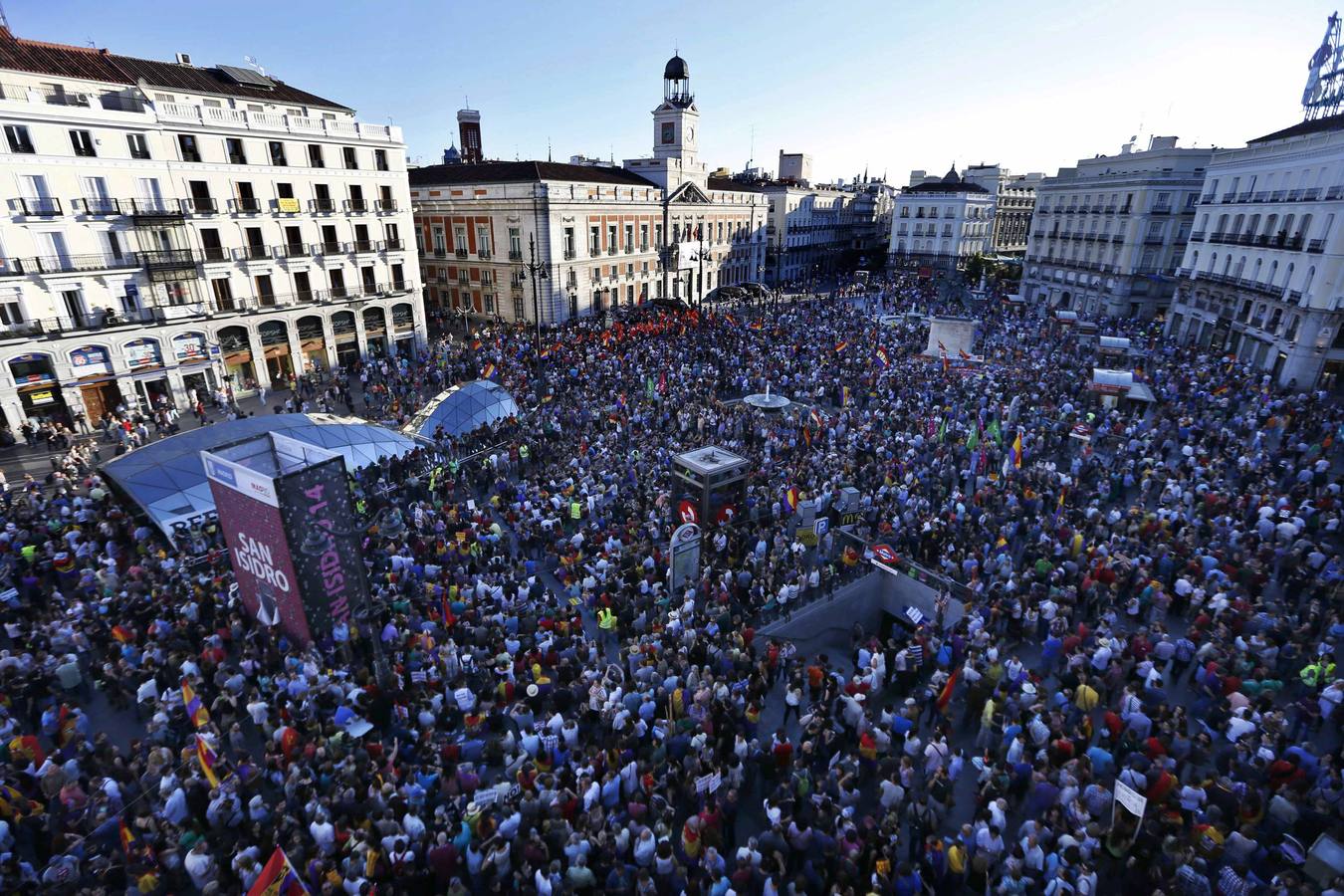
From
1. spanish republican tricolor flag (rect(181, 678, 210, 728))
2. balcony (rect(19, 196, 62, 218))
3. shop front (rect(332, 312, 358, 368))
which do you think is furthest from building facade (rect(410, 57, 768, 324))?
spanish republican tricolor flag (rect(181, 678, 210, 728))

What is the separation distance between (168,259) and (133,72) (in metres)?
9.51

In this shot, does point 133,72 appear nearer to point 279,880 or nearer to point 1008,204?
point 279,880

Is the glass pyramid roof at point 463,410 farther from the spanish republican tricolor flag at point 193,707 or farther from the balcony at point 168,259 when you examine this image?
the balcony at point 168,259

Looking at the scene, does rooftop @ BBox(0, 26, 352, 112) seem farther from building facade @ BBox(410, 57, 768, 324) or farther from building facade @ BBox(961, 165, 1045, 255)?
building facade @ BBox(961, 165, 1045, 255)

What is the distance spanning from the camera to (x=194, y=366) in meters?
29.6

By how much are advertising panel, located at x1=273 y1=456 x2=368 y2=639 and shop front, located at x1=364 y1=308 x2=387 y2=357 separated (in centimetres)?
2710

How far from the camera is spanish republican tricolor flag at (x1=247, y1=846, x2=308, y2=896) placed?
6.91 meters

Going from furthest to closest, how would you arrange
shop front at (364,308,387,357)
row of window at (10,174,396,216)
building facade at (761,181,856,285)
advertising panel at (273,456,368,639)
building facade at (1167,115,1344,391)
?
building facade at (761,181,856,285)
shop front at (364,308,387,357)
building facade at (1167,115,1344,391)
row of window at (10,174,396,216)
advertising panel at (273,456,368,639)

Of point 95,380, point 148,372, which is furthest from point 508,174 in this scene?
point 95,380

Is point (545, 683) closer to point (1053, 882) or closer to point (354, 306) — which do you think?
point (1053, 882)

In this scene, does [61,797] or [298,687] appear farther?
[298,687]

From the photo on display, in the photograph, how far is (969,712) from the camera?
36.2ft

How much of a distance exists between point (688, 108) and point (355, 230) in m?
33.7

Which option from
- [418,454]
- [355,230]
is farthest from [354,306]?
[418,454]
